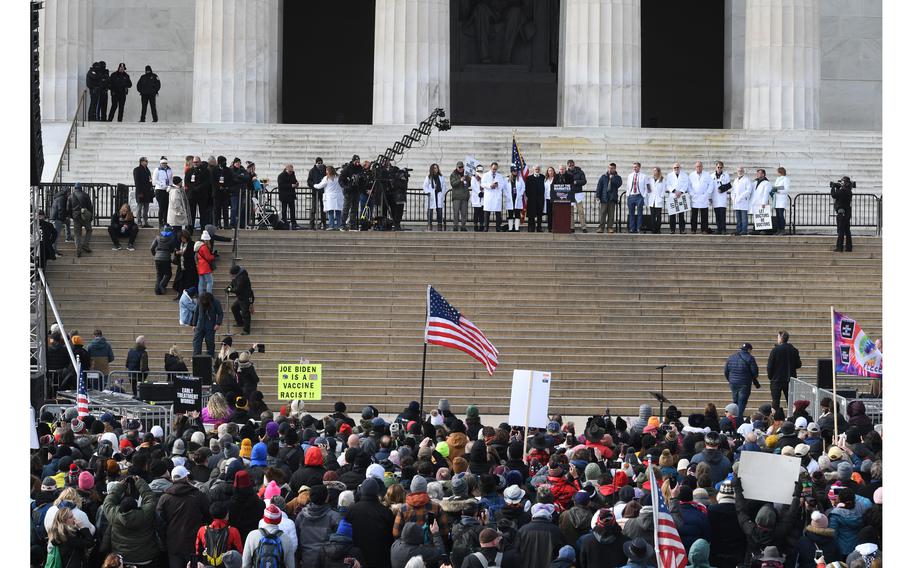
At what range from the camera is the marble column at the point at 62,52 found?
44.3m

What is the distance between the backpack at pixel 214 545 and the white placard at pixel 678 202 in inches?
911

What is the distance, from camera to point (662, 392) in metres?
28.7

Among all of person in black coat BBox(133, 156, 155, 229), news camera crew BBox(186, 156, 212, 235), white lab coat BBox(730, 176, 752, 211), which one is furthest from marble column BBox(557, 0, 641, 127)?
person in black coat BBox(133, 156, 155, 229)

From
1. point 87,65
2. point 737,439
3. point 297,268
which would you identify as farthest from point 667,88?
point 737,439

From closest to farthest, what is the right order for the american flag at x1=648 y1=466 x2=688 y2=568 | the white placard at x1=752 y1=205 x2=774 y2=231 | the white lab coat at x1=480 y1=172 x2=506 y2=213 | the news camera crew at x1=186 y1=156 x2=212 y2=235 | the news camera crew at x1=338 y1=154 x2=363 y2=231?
the american flag at x1=648 y1=466 x2=688 y2=568 < the news camera crew at x1=186 y1=156 x2=212 y2=235 < the white placard at x1=752 y1=205 x2=774 y2=231 < the news camera crew at x1=338 y1=154 x2=363 y2=231 < the white lab coat at x1=480 y1=172 x2=506 y2=213

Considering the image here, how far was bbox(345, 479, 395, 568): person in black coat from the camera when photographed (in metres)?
15.1

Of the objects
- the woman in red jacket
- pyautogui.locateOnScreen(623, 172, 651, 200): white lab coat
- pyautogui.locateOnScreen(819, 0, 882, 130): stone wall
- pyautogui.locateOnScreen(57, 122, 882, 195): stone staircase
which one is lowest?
the woman in red jacket

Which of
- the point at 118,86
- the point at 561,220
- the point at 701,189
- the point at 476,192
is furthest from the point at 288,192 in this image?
the point at 118,86

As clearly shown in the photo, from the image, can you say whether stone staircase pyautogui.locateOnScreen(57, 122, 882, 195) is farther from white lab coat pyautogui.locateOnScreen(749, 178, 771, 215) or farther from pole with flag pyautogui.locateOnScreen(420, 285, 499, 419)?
pole with flag pyautogui.locateOnScreen(420, 285, 499, 419)

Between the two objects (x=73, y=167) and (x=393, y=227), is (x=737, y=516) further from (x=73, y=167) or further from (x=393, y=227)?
(x=73, y=167)

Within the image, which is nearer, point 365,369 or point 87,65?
point 365,369

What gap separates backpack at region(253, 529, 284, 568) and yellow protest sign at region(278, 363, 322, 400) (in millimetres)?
8986

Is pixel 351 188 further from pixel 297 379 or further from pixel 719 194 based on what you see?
pixel 297 379

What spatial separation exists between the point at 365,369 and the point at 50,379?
5.43 meters
